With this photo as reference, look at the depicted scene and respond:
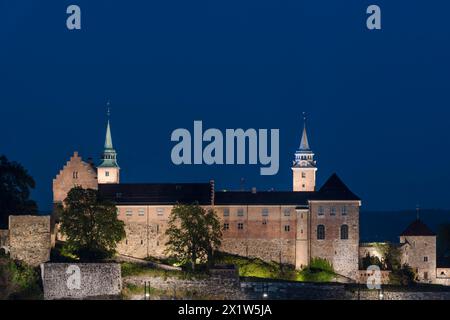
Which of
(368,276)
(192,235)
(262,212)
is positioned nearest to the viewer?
(192,235)

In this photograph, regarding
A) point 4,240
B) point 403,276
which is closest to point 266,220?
point 403,276

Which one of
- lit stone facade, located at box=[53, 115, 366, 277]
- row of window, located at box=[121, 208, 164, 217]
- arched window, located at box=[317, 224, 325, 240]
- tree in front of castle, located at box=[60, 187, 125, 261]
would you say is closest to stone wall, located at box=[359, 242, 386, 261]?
lit stone facade, located at box=[53, 115, 366, 277]

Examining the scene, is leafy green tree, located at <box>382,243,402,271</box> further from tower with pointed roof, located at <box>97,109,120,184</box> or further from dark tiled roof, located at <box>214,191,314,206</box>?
tower with pointed roof, located at <box>97,109,120,184</box>

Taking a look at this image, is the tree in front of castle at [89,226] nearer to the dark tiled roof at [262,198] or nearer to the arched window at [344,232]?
the dark tiled roof at [262,198]

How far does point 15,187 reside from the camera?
11875 centimetres

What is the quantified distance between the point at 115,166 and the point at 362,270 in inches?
1086

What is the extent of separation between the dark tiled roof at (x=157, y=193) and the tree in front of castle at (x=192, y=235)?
198 inches

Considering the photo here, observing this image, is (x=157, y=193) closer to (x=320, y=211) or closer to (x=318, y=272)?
(x=320, y=211)

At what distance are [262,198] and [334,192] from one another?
5022 mm

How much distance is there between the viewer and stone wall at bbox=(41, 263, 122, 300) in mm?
104188

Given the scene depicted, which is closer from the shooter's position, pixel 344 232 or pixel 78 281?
pixel 78 281
